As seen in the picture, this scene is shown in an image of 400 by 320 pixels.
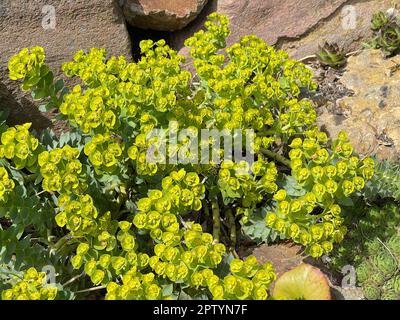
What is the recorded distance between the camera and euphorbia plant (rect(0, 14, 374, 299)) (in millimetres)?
1925

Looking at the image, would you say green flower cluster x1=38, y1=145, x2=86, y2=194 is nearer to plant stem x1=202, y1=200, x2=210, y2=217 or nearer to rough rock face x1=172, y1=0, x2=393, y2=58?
plant stem x1=202, y1=200, x2=210, y2=217

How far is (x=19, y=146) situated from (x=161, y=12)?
1451 millimetres

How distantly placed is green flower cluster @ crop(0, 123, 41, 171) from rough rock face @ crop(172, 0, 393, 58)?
1.53 metres

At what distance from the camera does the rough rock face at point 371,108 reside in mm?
2869

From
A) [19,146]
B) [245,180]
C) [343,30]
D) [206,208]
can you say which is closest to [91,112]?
[19,146]

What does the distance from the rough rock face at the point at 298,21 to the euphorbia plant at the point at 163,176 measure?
73cm

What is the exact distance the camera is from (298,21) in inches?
132

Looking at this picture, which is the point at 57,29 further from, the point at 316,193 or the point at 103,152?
the point at 316,193

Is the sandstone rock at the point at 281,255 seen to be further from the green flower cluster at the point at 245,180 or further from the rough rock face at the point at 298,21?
the rough rock face at the point at 298,21

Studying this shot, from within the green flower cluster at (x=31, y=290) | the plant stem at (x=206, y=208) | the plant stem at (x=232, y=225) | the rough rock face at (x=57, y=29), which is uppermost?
the rough rock face at (x=57, y=29)

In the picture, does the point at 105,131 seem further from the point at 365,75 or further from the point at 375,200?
the point at 365,75

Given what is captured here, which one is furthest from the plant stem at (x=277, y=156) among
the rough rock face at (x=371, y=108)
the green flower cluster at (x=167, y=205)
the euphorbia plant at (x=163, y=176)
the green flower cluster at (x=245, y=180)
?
the green flower cluster at (x=167, y=205)

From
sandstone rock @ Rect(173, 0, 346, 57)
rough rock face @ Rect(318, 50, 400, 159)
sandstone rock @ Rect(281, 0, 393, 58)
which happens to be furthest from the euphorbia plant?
sandstone rock @ Rect(281, 0, 393, 58)
